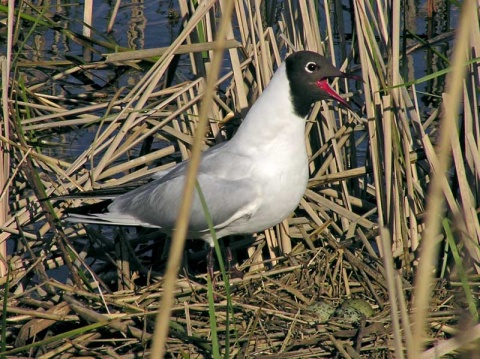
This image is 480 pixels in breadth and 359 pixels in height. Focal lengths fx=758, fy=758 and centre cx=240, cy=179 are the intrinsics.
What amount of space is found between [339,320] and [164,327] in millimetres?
2244

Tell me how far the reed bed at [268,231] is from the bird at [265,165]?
0.91ft

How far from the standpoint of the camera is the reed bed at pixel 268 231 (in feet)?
10.9

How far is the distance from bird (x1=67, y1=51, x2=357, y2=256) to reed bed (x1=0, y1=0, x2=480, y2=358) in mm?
278

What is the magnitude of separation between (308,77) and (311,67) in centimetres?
5

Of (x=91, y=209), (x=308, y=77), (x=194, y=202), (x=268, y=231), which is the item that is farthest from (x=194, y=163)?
(x=268, y=231)

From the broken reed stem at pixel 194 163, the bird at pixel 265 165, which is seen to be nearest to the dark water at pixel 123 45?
the bird at pixel 265 165

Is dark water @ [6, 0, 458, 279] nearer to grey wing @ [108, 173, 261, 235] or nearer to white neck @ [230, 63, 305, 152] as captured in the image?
grey wing @ [108, 173, 261, 235]

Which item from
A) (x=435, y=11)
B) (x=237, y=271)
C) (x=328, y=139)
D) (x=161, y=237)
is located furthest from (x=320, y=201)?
(x=435, y=11)

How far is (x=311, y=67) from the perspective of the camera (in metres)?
3.45

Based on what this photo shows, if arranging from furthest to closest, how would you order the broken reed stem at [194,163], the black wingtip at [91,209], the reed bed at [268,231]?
the black wingtip at [91,209] < the reed bed at [268,231] < the broken reed stem at [194,163]

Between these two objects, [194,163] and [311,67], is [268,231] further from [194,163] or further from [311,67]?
[194,163]

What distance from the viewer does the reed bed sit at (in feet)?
10.9

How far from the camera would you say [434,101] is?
5.67 m

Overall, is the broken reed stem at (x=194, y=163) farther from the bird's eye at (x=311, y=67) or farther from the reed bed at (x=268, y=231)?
the bird's eye at (x=311, y=67)
